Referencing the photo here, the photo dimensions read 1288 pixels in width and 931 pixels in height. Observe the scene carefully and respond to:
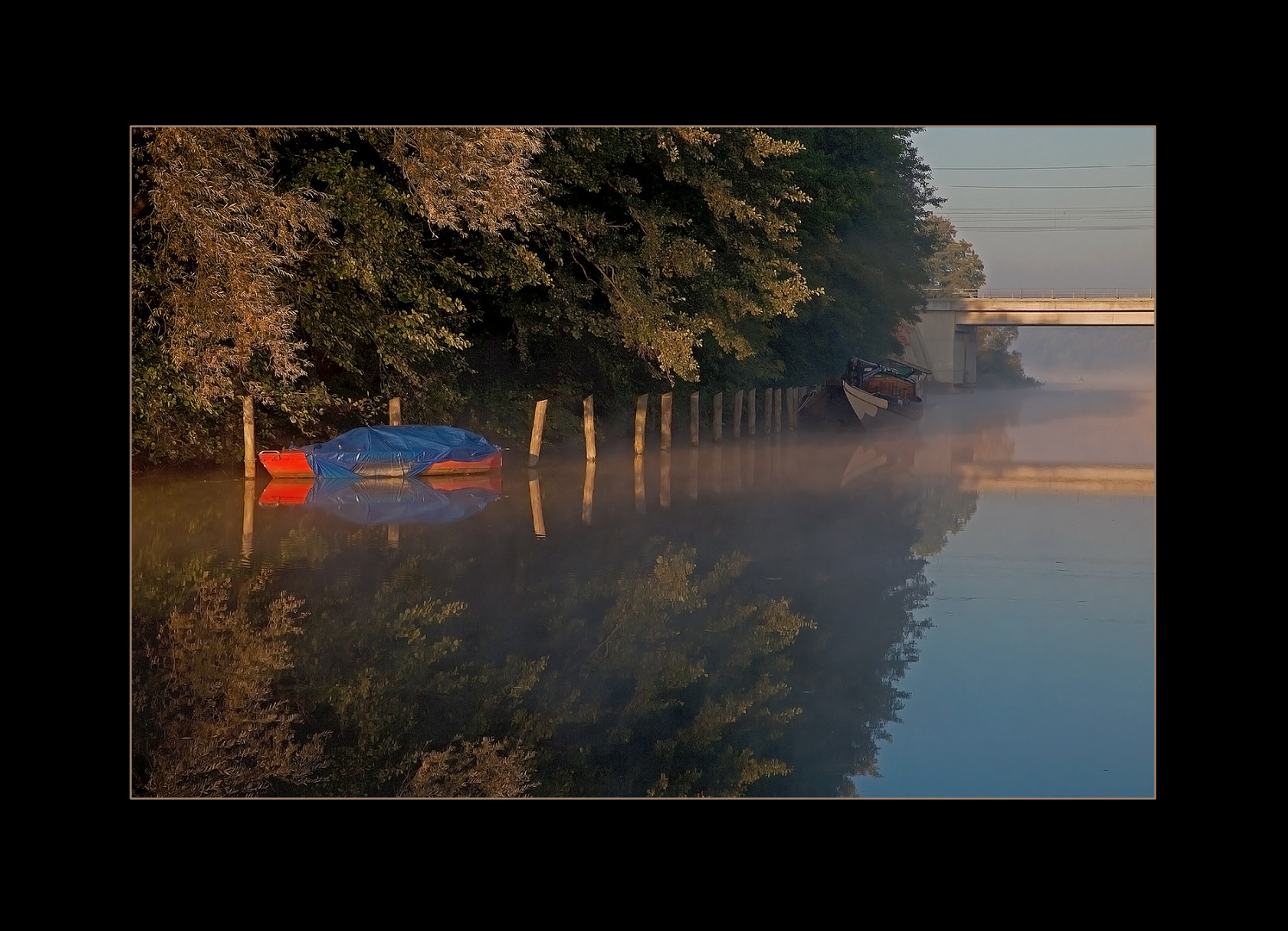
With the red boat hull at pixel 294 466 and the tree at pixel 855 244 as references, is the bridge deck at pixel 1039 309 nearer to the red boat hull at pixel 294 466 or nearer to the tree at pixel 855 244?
the tree at pixel 855 244

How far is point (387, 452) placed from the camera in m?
22.7

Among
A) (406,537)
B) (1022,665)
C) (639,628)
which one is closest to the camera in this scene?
(1022,665)

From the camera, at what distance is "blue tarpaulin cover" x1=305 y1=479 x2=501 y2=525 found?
17.7 meters

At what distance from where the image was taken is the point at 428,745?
7992 mm

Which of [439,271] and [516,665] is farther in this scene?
[439,271]

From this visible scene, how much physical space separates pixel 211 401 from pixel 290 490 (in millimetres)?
1671

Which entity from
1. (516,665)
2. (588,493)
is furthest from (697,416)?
(516,665)

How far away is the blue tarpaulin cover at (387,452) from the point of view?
22391 millimetres

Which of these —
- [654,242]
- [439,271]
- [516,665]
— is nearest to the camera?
[516,665]

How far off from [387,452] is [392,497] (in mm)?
2598

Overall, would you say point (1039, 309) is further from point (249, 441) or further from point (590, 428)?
point (249, 441)

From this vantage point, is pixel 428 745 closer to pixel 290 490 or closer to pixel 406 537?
pixel 406 537
